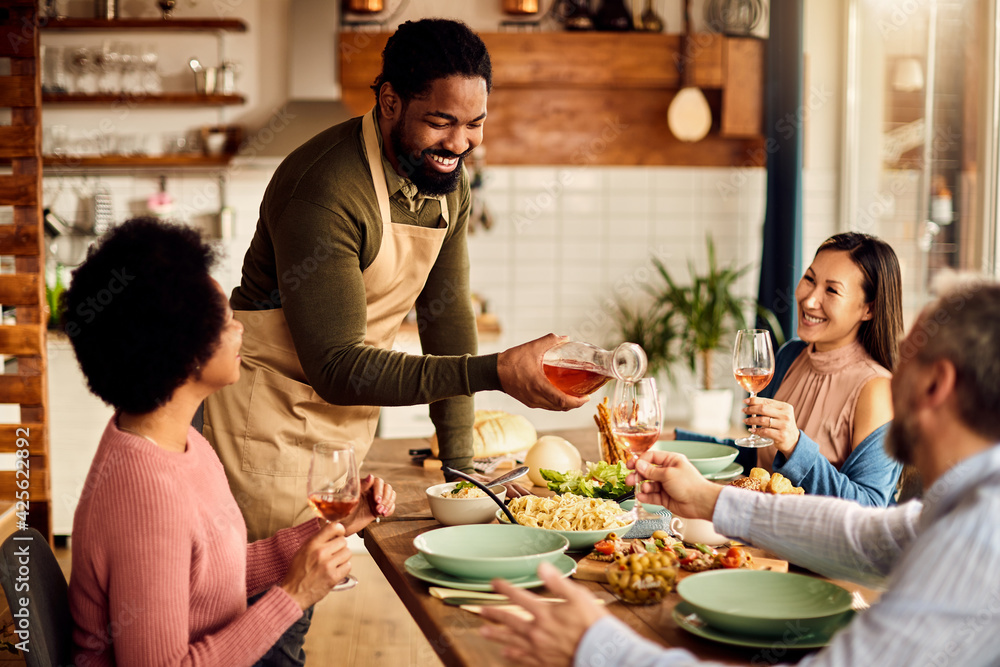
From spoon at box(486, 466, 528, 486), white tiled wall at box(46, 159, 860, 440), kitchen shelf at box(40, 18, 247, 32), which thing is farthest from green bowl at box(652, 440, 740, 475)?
kitchen shelf at box(40, 18, 247, 32)

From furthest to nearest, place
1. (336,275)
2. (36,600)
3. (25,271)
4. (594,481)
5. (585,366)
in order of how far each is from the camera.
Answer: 1. (25,271)
2. (594,481)
3. (336,275)
4. (585,366)
5. (36,600)

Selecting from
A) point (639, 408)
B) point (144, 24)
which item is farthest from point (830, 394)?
point (144, 24)

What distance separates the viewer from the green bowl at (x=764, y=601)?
108 cm

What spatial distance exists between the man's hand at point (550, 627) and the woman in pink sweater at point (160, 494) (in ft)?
1.39

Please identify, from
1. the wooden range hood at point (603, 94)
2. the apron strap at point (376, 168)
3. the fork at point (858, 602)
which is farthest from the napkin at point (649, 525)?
the wooden range hood at point (603, 94)

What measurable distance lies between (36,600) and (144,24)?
4370mm

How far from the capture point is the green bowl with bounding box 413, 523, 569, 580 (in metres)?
1.25

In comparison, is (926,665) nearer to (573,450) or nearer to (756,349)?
(756,349)

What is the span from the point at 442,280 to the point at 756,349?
2.30 feet

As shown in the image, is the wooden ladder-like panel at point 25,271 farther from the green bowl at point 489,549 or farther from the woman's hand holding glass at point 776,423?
the woman's hand holding glass at point 776,423

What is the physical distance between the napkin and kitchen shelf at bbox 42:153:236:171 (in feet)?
12.8

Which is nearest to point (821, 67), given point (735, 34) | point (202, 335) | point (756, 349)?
point (735, 34)

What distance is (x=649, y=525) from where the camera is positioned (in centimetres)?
162

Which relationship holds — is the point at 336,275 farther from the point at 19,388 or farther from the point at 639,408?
the point at 19,388
